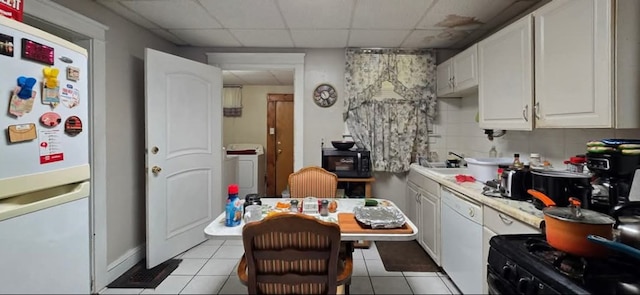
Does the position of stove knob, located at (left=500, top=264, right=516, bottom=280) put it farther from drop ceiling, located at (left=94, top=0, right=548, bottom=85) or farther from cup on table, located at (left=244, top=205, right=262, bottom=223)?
drop ceiling, located at (left=94, top=0, right=548, bottom=85)

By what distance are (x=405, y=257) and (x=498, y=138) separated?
1.31 meters

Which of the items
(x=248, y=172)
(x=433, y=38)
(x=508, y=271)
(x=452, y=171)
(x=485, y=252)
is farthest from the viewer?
(x=248, y=172)

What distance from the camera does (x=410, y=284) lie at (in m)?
2.09

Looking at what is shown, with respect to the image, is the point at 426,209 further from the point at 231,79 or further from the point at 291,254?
the point at 231,79

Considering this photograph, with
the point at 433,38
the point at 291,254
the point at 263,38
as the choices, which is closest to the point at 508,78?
the point at 433,38

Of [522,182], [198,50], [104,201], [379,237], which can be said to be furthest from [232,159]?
[522,182]

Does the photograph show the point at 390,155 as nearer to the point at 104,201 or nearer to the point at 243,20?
the point at 243,20

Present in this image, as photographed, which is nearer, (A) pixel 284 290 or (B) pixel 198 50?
(A) pixel 284 290

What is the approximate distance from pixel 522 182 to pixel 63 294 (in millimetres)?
2157

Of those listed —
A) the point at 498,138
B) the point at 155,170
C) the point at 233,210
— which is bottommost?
the point at 233,210

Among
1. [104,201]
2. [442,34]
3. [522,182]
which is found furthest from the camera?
[442,34]

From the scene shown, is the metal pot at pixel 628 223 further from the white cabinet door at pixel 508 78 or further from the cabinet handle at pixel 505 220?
the white cabinet door at pixel 508 78

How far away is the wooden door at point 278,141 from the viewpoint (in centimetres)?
504

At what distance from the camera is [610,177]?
1119 millimetres
